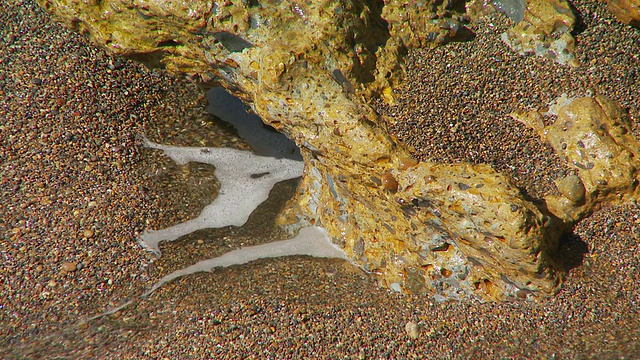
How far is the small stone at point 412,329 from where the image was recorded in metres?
2.50

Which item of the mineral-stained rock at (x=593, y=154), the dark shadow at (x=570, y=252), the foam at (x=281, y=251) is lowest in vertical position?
the foam at (x=281, y=251)

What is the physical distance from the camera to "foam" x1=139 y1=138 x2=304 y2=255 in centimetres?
339

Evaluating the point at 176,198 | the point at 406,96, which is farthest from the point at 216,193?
the point at 406,96

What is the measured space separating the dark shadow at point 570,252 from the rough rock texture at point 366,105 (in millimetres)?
87

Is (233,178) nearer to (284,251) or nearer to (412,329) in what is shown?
(284,251)

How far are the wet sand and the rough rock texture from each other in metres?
0.18

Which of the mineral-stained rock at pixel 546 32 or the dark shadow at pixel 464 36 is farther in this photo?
the dark shadow at pixel 464 36

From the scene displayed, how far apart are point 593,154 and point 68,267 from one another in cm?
329

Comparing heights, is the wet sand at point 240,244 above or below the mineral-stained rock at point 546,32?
below

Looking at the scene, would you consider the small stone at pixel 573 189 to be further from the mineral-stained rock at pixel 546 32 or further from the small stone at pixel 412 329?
the small stone at pixel 412 329

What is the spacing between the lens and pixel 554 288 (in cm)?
246

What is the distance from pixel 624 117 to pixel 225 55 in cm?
240

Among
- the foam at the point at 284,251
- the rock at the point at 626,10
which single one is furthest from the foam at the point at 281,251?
the rock at the point at 626,10

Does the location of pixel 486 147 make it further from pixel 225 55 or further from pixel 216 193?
pixel 216 193
